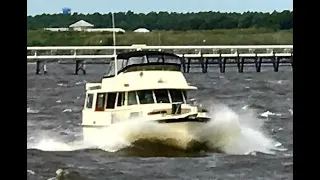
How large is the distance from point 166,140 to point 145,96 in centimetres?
65

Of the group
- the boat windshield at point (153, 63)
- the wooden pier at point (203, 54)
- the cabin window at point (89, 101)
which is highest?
the wooden pier at point (203, 54)

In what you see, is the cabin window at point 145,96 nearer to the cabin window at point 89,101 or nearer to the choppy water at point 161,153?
the choppy water at point 161,153

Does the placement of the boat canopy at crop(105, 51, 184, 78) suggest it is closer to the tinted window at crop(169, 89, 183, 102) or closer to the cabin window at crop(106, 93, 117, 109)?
the cabin window at crop(106, 93, 117, 109)

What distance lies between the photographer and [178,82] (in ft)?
33.7

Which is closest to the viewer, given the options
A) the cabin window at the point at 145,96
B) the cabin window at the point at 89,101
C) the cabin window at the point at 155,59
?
the cabin window at the point at 145,96

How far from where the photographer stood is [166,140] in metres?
10.2

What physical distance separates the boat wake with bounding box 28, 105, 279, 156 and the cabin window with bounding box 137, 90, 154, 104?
0.27 metres

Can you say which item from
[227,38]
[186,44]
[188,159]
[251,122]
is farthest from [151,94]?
[227,38]

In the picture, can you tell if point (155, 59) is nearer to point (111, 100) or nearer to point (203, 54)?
point (111, 100)

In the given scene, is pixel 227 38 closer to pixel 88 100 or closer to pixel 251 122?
pixel 251 122

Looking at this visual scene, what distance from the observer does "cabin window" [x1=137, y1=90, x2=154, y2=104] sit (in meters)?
9.89

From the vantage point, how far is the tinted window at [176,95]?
1013 centimetres

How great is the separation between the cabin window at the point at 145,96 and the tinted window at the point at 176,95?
0.24 m

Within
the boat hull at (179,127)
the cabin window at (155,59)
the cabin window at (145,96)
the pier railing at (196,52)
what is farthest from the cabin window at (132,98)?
the pier railing at (196,52)
